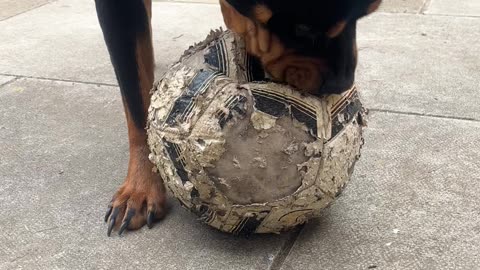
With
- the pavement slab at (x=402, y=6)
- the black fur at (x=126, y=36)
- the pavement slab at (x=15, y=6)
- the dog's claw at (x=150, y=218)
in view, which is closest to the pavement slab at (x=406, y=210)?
the dog's claw at (x=150, y=218)

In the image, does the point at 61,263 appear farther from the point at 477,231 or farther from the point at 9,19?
the point at 9,19

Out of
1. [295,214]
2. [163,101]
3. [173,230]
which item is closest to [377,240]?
[295,214]

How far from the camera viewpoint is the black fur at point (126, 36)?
2285 millimetres

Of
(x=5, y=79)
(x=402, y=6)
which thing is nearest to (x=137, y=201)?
(x=5, y=79)

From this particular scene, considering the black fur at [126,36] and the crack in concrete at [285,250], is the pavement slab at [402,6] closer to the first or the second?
the black fur at [126,36]

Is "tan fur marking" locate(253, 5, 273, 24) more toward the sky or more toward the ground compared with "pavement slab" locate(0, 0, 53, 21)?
more toward the sky

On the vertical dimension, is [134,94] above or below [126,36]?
below

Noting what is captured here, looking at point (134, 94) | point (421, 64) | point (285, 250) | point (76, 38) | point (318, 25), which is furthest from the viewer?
point (76, 38)

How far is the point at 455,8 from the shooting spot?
548 cm

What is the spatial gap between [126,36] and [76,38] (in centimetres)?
286

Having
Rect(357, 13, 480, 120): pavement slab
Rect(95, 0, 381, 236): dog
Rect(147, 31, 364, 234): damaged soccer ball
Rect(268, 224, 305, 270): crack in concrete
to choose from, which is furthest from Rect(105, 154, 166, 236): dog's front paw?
Rect(357, 13, 480, 120): pavement slab

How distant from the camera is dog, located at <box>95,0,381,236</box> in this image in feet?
5.35

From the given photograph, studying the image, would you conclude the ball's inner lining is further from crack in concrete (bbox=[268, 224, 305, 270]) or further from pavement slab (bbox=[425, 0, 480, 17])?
pavement slab (bbox=[425, 0, 480, 17])

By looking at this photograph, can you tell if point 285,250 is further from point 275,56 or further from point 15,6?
point 15,6
